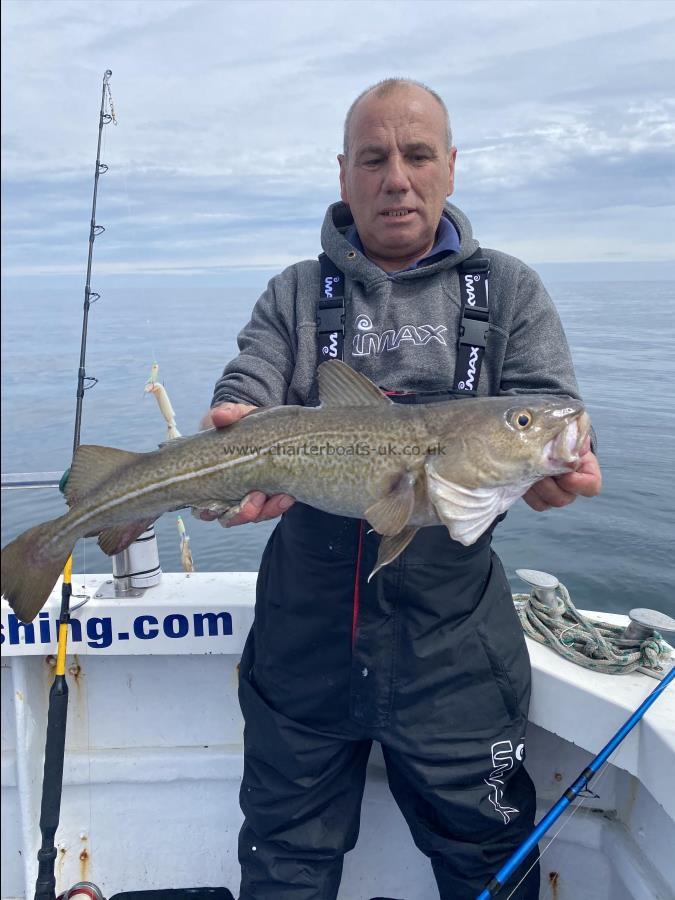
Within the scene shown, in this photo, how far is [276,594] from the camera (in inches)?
107

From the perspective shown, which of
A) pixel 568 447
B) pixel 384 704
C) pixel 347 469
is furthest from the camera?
pixel 384 704

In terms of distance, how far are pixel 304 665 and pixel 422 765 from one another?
0.58 m

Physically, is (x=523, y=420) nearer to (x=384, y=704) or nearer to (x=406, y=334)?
(x=406, y=334)

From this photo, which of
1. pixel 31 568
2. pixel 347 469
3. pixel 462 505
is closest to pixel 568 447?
pixel 462 505

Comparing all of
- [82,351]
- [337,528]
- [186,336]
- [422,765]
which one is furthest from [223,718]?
[186,336]

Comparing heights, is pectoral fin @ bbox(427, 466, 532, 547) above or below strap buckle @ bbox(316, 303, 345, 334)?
below

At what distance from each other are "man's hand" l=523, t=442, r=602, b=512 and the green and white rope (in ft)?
2.85

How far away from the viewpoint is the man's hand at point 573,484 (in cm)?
228

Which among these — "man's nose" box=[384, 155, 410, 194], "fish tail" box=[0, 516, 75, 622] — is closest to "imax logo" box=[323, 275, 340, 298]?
"man's nose" box=[384, 155, 410, 194]

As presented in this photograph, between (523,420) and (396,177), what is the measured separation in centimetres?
112

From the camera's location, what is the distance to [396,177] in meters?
2.63

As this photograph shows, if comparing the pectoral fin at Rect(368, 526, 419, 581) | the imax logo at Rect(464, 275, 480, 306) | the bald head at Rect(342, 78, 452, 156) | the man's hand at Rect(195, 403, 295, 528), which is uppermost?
the bald head at Rect(342, 78, 452, 156)

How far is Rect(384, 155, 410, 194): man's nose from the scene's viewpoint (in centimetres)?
264

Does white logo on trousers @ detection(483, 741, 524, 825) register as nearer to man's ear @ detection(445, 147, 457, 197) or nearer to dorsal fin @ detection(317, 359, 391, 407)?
dorsal fin @ detection(317, 359, 391, 407)
